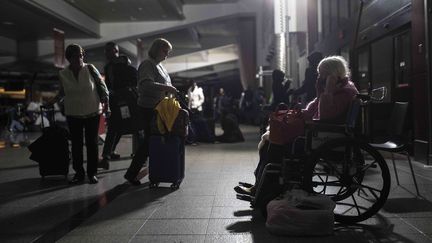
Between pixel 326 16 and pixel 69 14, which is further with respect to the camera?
pixel 69 14

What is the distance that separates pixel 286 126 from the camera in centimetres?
362

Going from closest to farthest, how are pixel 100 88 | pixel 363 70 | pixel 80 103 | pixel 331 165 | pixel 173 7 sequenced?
pixel 331 165
pixel 80 103
pixel 100 88
pixel 363 70
pixel 173 7

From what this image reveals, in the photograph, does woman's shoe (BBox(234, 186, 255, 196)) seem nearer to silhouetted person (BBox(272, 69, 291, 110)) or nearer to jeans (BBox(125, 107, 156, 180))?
jeans (BBox(125, 107, 156, 180))

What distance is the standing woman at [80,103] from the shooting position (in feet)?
17.6

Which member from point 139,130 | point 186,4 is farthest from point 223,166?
point 186,4

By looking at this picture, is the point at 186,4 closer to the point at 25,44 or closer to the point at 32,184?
the point at 25,44

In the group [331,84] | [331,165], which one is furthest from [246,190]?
[331,84]

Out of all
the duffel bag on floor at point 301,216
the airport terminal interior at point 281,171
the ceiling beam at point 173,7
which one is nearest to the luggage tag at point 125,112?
the airport terminal interior at point 281,171

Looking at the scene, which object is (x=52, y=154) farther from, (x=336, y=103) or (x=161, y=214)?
(x=336, y=103)

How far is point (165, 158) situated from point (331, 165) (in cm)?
201

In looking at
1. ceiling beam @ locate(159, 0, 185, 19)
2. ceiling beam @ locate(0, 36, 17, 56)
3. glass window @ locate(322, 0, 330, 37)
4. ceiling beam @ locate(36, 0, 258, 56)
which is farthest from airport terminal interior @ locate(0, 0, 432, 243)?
ceiling beam @ locate(0, 36, 17, 56)

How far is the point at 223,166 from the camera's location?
22.7 feet

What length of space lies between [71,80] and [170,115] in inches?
51.0

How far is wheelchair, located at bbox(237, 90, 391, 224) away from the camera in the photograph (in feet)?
11.4
